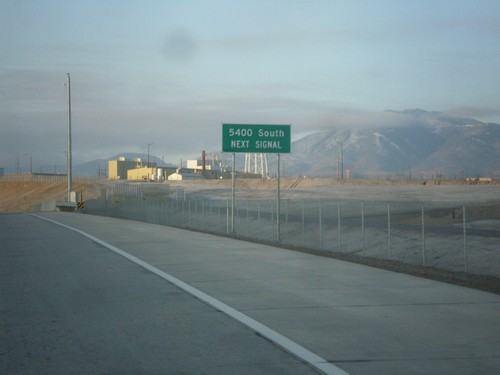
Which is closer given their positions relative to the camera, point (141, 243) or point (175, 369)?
point (175, 369)

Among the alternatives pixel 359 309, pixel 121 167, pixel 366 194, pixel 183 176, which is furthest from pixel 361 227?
pixel 121 167

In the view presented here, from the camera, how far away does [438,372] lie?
7848 millimetres

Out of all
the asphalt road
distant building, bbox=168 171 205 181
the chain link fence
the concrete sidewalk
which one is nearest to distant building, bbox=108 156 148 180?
distant building, bbox=168 171 205 181

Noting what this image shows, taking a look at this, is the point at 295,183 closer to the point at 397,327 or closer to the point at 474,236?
the point at 474,236

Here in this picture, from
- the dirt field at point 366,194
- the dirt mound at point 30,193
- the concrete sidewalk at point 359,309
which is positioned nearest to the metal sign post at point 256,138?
the dirt field at point 366,194

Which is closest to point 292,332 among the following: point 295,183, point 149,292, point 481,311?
point 481,311

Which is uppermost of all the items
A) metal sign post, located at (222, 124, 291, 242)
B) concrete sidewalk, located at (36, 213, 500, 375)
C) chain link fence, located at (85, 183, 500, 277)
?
metal sign post, located at (222, 124, 291, 242)

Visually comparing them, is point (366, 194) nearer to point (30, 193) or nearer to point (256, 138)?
point (256, 138)

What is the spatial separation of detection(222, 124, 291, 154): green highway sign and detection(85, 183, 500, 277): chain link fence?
3156mm

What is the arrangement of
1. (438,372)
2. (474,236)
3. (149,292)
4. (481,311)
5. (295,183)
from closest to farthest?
1. (438,372)
2. (481,311)
3. (149,292)
4. (474,236)
5. (295,183)

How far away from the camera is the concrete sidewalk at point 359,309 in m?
8.52

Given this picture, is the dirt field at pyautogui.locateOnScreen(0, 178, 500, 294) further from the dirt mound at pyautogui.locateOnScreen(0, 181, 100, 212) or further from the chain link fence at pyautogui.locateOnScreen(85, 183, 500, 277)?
the chain link fence at pyautogui.locateOnScreen(85, 183, 500, 277)

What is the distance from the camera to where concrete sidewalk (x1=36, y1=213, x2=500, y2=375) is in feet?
28.0

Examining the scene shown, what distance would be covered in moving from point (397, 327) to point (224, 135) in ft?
73.4
